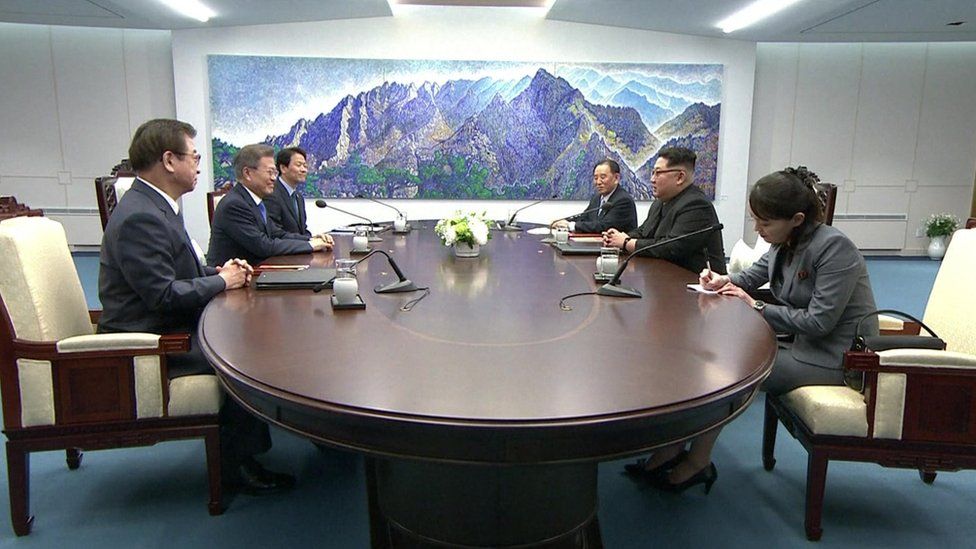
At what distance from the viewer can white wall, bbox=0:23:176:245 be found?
7.05m

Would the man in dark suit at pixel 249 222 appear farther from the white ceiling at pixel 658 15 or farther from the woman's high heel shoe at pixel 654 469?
the white ceiling at pixel 658 15

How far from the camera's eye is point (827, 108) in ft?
25.3

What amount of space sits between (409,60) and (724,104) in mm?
3549

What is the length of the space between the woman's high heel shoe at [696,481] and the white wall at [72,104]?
6953mm

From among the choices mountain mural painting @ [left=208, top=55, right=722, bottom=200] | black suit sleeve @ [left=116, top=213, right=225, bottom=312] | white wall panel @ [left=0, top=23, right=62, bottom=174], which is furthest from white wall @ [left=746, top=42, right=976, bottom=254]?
white wall panel @ [left=0, top=23, right=62, bottom=174]

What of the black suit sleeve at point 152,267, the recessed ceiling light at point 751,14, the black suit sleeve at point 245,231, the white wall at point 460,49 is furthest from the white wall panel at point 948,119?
the black suit sleeve at point 152,267

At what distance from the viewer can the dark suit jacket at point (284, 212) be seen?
13.3ft

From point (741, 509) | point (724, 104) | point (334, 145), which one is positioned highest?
point (724, 104)

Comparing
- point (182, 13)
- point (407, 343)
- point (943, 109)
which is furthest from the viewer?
point (943, 109)

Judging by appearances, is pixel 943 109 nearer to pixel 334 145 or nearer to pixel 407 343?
pixel 334 145

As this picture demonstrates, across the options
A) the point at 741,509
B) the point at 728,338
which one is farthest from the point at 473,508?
the point at 741,509

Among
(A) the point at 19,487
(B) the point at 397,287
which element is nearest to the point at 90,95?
(A) the point at 19,487

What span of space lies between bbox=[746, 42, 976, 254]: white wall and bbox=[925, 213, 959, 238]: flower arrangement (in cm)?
22

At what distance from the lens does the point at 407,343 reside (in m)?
1.59
